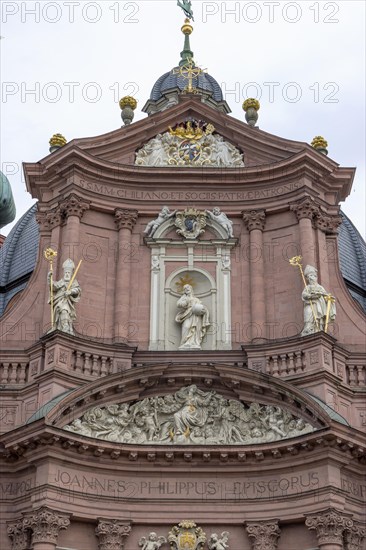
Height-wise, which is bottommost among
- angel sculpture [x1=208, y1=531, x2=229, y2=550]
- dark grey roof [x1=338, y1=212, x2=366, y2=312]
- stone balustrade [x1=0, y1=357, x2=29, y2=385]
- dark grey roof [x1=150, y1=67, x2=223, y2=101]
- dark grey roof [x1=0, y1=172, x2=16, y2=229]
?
angel sculpture [x1=208, y1=531, x2=229, y2=550]

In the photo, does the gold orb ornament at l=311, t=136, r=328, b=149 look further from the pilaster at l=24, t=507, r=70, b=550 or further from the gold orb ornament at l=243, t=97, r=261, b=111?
the pilaster at l=24, t=507, r=70, b=550

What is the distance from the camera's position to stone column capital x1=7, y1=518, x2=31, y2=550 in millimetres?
17281

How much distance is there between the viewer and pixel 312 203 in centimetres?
2078

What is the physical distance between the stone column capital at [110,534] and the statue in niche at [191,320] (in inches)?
152

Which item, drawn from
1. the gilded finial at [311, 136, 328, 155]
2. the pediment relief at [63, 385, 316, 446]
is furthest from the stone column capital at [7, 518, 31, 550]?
the gilded finial at [311, 136, 328, 155]

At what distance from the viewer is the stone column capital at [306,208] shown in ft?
67.9

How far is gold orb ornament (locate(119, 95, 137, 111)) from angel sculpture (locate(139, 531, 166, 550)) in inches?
429

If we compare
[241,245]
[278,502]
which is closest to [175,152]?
[241,245]

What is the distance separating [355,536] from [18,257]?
12434 millimetres

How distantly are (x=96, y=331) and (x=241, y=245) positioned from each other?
12.5 feet

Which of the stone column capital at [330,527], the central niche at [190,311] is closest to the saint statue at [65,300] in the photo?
the central niche at [190,311]

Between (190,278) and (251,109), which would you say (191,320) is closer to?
(190,278)

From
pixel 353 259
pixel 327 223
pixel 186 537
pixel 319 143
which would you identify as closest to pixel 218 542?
pixel 186 537

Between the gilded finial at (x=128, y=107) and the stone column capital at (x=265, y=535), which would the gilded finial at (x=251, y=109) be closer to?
the gilded finial at (x=128, y=107)
